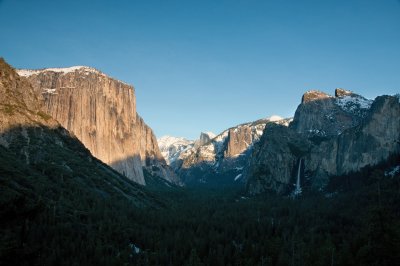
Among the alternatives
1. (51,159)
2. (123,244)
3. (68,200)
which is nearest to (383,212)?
(123,244)

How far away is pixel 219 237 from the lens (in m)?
160

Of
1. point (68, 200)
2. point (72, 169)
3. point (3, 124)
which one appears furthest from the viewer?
point (72, 169)

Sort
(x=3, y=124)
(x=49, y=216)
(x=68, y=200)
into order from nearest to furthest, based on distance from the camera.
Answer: (x=49, y=216)
(x=68, y=200)
(x=3, y=124)

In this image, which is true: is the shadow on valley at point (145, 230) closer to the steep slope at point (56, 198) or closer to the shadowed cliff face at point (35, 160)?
the steep slope at point (56, 198)

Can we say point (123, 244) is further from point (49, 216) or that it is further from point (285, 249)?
point (285, 249)

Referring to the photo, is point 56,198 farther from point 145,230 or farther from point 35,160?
point 145,230

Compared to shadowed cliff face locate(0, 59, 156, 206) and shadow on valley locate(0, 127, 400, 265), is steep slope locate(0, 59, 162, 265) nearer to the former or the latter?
shadowed cliff face locate(0, 59, 156, 206)

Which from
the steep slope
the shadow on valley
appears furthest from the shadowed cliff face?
the shadow on valley

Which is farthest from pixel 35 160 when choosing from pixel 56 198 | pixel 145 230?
pixel 145 230

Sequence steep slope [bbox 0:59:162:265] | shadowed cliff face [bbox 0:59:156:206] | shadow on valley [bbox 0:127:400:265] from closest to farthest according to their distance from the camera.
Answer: shadow on valley [bbox 0:127:400:265] < steep slope [bbox 0:59:162:265] < shadowed cliff face [bbox 0:59:156:206]

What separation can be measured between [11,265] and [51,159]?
149 metres

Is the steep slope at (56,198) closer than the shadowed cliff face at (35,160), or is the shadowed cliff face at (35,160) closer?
the steep slope at (56,198)

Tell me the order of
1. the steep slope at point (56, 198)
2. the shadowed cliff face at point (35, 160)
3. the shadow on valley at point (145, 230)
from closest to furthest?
the shadow on valley at point (145, 230)
the steep slope at point (56, 198)
the shadowed cliff face at point (35, 160)

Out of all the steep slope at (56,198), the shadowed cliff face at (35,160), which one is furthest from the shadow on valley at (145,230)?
the shadowed cliff face at (35,160)
